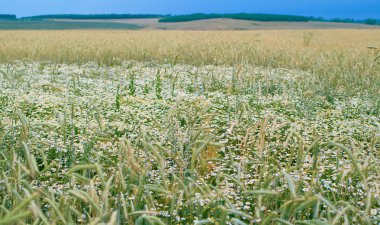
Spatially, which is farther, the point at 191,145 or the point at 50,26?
the point at 50,26

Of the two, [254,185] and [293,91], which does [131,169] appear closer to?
[254,185]

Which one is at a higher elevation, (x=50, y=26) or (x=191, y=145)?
(x=191, y=145)

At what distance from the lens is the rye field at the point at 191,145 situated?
6.33 ft

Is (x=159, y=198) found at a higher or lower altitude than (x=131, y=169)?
lower

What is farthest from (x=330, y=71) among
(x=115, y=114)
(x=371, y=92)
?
(x=115, y=114)

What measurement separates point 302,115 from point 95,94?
8.20 ft

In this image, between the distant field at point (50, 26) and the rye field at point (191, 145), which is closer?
the rye field at point (191, 145)

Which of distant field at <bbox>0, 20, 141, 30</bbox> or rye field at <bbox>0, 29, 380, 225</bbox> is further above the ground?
rye field at <bbox>0, 29, 380, 225</bbox>

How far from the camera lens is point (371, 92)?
5.73m

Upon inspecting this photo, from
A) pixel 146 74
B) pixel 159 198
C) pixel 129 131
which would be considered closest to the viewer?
pixel 159 198

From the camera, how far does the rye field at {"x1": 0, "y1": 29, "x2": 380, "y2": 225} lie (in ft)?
6.33

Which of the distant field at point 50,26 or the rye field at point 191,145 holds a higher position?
the rye field at point 191,145

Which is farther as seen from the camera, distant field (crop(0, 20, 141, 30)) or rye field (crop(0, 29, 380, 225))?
distant field (crop(0, 20, 141, 30))

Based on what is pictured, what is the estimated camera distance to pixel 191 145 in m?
2.55
